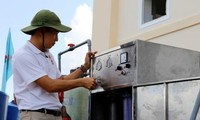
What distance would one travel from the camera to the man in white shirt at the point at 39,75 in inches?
104

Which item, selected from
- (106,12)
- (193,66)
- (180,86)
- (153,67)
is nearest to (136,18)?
(106,12)

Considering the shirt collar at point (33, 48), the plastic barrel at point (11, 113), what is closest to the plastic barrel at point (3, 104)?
the plastic barrel at point (11, 113)

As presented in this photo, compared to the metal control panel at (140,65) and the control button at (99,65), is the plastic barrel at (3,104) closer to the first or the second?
the metal control panel at (140,65)

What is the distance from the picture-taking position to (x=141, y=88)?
2693 mm

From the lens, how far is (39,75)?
263 centimetres

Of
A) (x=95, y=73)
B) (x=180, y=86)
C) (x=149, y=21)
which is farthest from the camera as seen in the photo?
(x=149, y=21)

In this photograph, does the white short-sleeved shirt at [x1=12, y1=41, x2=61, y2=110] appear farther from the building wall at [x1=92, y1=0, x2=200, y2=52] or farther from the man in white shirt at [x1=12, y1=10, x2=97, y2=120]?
the building wall at [x1=92, y1=0, x2=200, y2=52]

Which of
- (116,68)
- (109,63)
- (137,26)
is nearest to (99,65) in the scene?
(109,63)

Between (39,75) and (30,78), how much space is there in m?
0.06

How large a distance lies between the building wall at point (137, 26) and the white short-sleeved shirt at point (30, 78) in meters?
2.16

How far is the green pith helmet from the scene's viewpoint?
274cm

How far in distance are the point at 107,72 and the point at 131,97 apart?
32 centimetres

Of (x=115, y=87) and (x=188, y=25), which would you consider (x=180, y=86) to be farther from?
(x=188, y=25)

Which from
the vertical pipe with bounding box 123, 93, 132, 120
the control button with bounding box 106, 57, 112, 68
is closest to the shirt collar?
the control button with bounding box 106, 57, 112, 68
